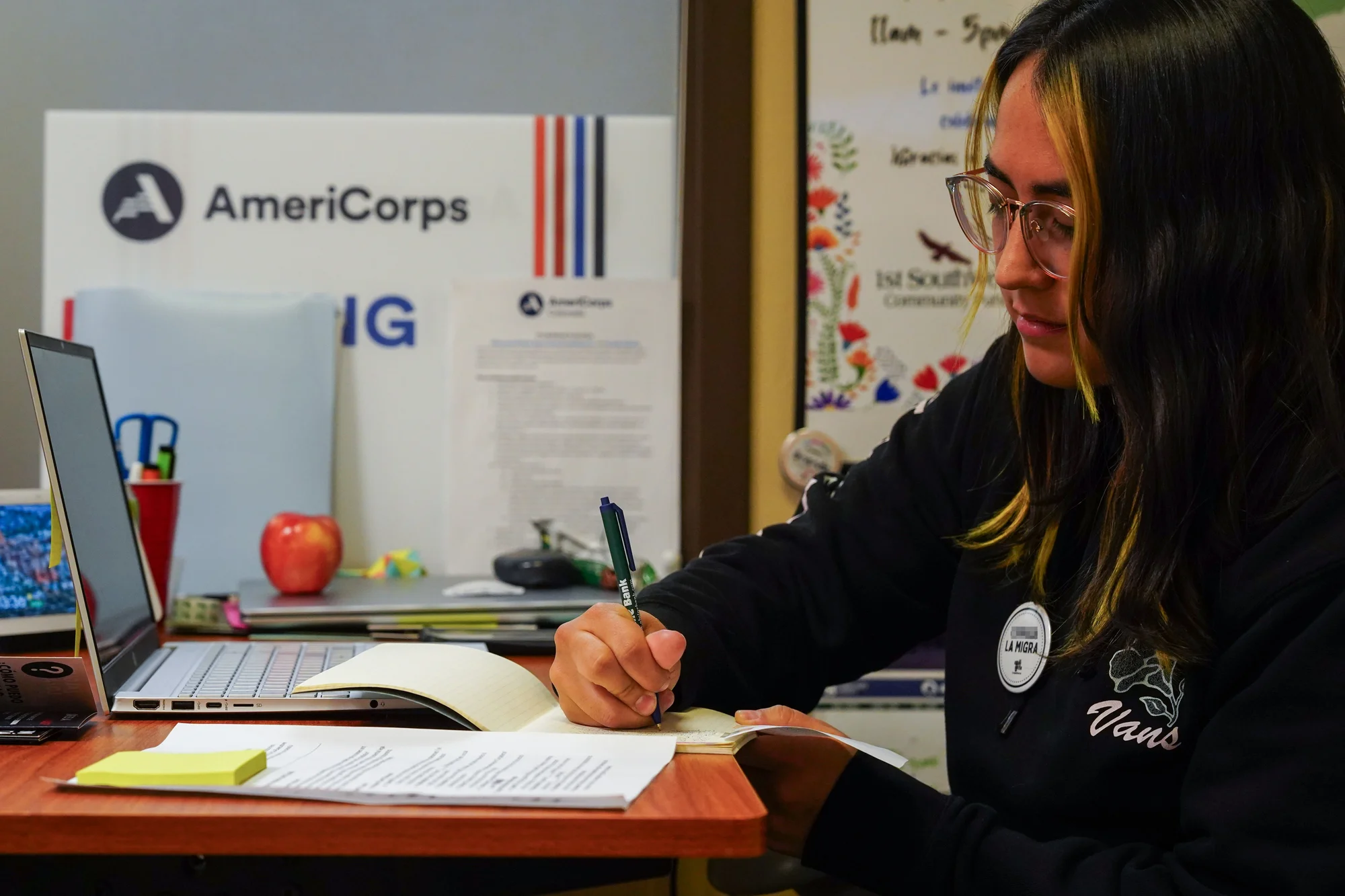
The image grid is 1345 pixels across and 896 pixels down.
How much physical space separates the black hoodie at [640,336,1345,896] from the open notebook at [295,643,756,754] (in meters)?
0.10

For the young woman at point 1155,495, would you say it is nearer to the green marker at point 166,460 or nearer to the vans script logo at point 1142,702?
the vans script logo at point 1142,702

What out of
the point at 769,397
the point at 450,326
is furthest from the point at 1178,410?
the point at 450,326

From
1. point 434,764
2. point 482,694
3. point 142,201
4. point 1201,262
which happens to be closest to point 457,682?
point 482,694

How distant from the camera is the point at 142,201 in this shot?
166cm

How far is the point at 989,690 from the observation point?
3.02ft

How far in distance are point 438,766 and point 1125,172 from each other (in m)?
0.57

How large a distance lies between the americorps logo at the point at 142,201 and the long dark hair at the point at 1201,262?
4.33ft

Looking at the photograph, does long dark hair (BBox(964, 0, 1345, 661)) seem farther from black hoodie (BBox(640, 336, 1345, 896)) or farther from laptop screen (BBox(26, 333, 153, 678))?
laptop screen (BBox(26, 333, 153, 678))

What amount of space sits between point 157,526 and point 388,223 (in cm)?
60

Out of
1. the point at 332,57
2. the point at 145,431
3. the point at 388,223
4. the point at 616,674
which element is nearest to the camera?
the point at 616,674

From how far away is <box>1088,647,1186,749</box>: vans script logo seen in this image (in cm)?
77

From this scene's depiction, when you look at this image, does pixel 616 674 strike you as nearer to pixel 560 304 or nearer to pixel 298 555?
pixel 298 555

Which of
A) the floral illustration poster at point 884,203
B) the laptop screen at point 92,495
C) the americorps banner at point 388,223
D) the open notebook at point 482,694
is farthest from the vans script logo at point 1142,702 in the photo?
the americorps banner at point 388,223

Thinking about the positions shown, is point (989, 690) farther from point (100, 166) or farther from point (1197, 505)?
point (100, 166)
